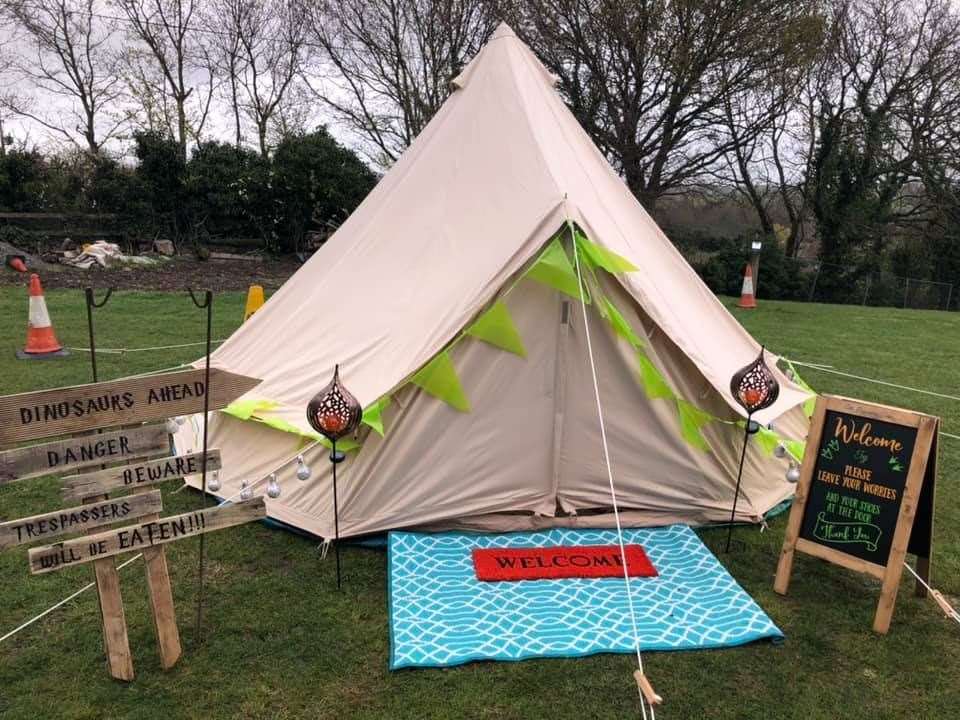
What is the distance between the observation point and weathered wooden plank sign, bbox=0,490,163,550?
2.23 m

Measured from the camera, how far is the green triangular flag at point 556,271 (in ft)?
11.5

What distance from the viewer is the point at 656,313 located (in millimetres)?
3695

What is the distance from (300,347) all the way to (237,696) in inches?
87.8

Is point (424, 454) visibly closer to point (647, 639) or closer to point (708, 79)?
point (647, 639)

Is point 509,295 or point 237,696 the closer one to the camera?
point 237,696

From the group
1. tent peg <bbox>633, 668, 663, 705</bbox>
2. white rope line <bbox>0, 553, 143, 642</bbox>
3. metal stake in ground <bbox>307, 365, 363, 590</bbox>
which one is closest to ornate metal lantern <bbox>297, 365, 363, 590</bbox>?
metal stake in ground <bbox>307, 365, 363, 590</bbox>

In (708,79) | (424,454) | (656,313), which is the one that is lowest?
(424,454)

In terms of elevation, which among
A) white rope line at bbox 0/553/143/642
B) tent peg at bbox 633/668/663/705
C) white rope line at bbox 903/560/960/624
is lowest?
white rope line at bbox 0/553/143/642

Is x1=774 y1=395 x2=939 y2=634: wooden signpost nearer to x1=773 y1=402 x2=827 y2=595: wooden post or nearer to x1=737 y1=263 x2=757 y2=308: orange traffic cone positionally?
x1=773 y1=402 x2=827 y2=595: wooden post

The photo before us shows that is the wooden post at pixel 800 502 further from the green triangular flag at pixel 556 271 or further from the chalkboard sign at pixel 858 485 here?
the green triangular flag at pixel 556 271

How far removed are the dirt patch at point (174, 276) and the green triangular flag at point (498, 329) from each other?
8.63 m

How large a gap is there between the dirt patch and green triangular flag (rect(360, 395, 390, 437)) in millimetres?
8488

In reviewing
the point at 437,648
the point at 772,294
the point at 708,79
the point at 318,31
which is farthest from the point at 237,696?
the point at 318,31

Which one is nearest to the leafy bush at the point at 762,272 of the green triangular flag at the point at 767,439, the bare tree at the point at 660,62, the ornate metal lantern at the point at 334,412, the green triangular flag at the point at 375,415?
the bare tree at the point at 660,62
